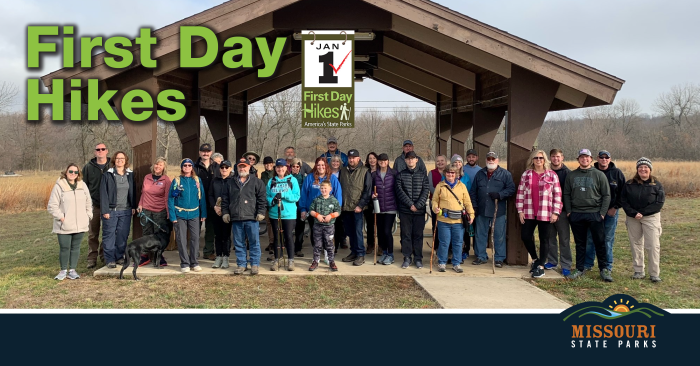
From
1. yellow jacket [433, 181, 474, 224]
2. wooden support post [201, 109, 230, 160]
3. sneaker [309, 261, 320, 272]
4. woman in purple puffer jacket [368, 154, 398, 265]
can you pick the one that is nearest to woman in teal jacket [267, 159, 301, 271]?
sneaker [309, 261, 320, 272]

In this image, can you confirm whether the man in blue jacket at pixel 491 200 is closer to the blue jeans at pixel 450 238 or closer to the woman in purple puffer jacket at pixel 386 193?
the blue jeans at pixel 450 238

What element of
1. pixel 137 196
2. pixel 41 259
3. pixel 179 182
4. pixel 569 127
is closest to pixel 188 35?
pixel 179 182

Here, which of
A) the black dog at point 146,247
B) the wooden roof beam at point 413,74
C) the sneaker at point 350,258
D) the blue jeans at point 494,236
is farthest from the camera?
the wooden roof beam at point 413,74

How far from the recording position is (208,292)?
5711mm

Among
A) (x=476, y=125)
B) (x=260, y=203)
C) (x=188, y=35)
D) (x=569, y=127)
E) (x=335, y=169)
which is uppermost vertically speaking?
(x=569, y=127)

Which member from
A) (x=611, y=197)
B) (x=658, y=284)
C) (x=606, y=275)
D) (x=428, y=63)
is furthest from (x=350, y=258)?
(x=428, y=63)

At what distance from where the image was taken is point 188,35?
6656 mm

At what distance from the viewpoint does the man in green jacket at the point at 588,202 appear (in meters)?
6.18

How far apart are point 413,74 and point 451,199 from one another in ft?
17.8

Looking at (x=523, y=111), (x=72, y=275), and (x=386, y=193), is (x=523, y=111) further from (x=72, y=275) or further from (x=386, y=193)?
(x=72, y=275)

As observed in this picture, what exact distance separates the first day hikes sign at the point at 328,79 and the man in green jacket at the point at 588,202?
3.28 metres

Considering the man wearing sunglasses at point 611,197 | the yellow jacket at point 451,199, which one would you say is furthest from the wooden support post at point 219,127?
the man wearing sunglasses at point 611,197

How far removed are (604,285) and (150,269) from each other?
6.34m

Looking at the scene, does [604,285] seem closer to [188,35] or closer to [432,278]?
[432,278]
